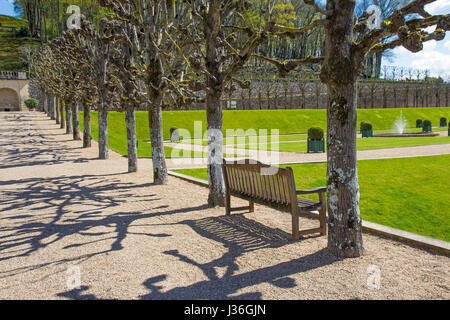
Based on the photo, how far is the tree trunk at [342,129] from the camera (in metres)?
4.83

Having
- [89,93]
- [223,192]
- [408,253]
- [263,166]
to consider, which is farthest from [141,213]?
[89,93]

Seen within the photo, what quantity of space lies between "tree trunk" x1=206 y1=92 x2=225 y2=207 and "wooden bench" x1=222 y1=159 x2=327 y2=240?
29.0 inches

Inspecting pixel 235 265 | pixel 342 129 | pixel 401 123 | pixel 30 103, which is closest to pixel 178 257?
pixel 235 265

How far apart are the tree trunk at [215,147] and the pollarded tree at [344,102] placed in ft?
10.9

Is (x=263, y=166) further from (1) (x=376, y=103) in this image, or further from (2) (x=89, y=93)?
(1) (x=376, y=103)

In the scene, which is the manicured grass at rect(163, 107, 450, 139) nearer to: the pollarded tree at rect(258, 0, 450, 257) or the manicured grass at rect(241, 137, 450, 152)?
the manicured grass at rect(241, 137, 450, 152)

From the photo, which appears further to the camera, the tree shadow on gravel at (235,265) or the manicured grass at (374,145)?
the manicured grass at (374,145)

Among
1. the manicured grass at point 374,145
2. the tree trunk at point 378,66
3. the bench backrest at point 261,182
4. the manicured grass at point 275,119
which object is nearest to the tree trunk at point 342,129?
the bench backrest at point 261,182

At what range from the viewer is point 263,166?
21.1 ft

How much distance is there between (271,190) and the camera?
6.33 metres

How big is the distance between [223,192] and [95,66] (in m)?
10.7

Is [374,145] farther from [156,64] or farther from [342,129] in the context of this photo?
[342,129]

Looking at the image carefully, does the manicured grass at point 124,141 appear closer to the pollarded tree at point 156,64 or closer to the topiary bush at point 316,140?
the topiary bush at point 316,140
